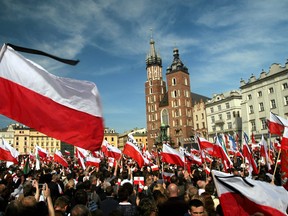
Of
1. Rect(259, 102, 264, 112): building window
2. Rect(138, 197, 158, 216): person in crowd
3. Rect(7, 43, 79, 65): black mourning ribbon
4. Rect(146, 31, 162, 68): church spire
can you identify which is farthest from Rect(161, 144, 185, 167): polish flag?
Rect(146, 31, 162, 68): church spire

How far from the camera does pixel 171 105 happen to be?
3519 inches

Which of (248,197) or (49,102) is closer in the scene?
(248,197)

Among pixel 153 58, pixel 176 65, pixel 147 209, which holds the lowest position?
pixel 147 209

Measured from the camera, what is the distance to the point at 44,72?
4371 mm

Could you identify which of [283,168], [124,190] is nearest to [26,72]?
[124,190]

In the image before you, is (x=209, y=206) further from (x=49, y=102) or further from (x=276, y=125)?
(x=276, y=125)

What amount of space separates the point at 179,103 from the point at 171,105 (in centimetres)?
352

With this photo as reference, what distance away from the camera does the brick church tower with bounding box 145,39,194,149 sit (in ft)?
277

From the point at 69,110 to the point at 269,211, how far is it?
11.2 ft

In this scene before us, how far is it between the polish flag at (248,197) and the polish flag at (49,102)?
209 cm

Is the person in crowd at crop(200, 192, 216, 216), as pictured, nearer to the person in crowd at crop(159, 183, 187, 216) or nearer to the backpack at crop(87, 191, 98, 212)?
the person in crowd at crop(159, 183, 187, 216)

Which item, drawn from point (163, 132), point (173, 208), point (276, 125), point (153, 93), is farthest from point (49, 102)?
point (153, 93)

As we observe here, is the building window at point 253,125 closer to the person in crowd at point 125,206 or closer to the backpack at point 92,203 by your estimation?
the backpack at point 92,203

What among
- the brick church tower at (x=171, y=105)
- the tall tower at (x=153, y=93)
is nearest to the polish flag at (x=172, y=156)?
the brick church tower at (x=171, y=105)
